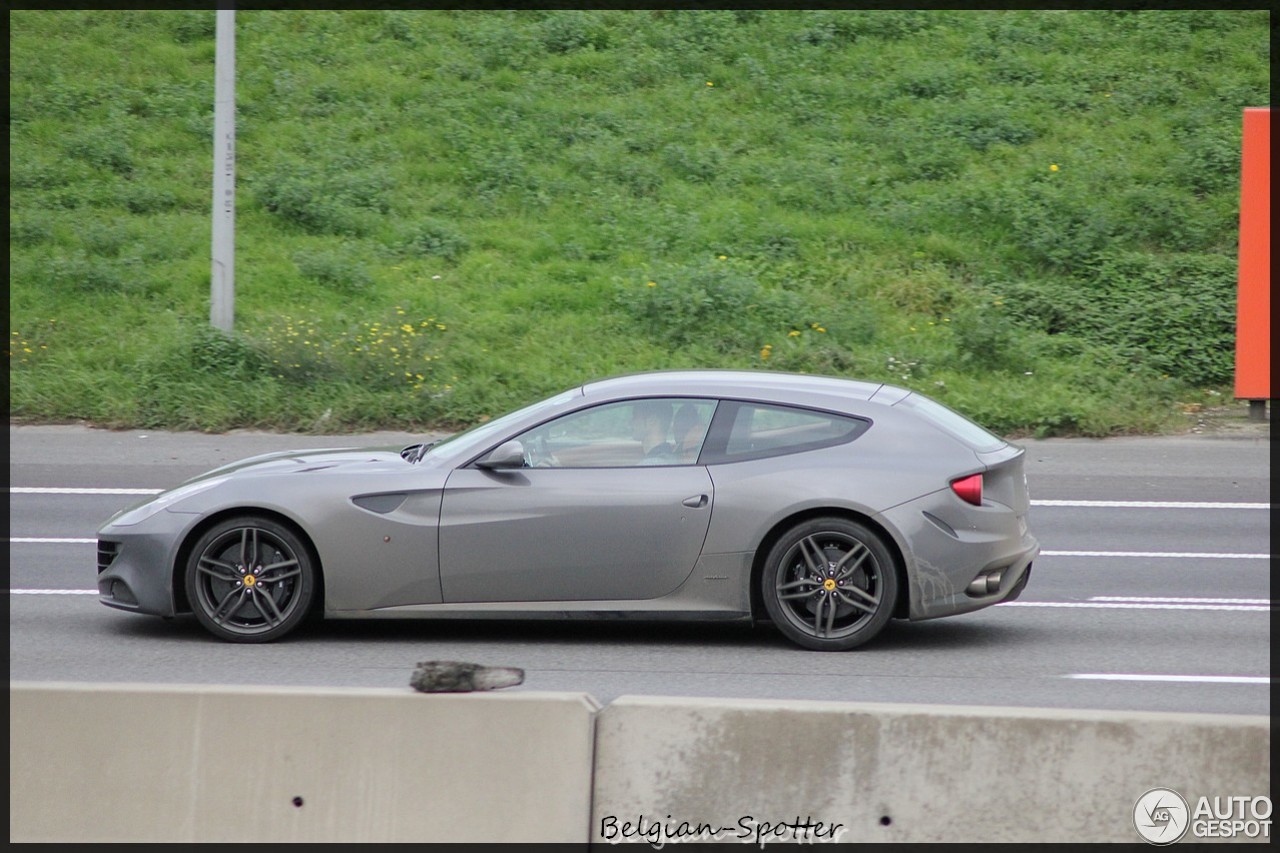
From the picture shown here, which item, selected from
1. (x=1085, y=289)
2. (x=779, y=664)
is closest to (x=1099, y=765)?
(x=779, y=664)

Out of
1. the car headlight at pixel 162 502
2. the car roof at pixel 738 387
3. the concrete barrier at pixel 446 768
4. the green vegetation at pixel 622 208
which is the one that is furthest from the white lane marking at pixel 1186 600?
the green vegetation at pixel 622 208

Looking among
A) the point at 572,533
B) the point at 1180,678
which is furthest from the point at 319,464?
the point at 1180,678

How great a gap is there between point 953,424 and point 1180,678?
1681 millimetres

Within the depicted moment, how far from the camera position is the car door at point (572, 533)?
700 centimetres

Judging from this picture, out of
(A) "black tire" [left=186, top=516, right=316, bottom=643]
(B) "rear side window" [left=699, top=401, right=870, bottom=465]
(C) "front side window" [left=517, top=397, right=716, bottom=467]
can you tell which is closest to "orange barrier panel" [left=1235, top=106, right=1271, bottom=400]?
(B) "rear side window" [left=699, top=401, right=870, bottom=465]

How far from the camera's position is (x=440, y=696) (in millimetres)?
4195

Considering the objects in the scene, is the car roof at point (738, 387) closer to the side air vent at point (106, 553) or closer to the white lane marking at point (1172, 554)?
the side air vent at point (106, 553)

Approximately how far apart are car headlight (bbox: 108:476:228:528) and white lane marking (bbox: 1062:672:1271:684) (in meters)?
4.39

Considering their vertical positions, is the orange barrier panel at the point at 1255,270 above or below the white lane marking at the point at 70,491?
above

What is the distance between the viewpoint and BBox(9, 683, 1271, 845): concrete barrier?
4160mm

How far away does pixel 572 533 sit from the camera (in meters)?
7.02

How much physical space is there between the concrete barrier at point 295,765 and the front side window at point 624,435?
10.0 feet

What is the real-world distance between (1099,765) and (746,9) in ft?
74.7

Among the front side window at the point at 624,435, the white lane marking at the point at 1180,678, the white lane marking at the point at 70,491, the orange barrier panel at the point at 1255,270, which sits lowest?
the white lane marking at the point at 1180,678
